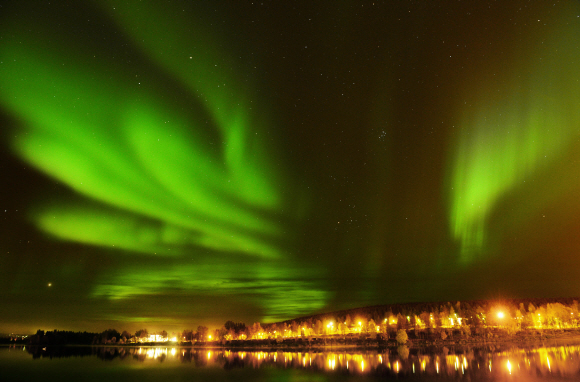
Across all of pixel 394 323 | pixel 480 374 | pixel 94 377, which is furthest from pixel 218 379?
pixel 394 323

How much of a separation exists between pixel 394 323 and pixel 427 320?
2462 centimetres

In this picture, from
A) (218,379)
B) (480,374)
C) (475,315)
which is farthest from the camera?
(475,315)

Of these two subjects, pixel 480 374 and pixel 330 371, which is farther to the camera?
pixel 330 371

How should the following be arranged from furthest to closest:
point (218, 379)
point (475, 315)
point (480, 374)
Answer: point (475, 315) → point (218, 379) → point (480, 374)

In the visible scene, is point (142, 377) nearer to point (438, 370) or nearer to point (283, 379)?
point (283, 379)

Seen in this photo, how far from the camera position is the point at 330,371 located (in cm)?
5159

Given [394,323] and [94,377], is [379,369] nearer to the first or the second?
[94,377]

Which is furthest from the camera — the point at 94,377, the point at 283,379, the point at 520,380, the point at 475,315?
the point at 475,315

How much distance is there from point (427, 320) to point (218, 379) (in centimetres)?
15060

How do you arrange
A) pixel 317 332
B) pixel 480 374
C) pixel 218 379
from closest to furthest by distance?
pixel 480 374 < pixel 218 379 < pixel 317 332

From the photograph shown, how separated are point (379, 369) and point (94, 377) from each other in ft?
130

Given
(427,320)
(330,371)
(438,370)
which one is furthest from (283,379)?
(427,320)

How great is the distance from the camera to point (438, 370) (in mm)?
47688

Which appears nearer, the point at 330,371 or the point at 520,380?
the point at 520,380
